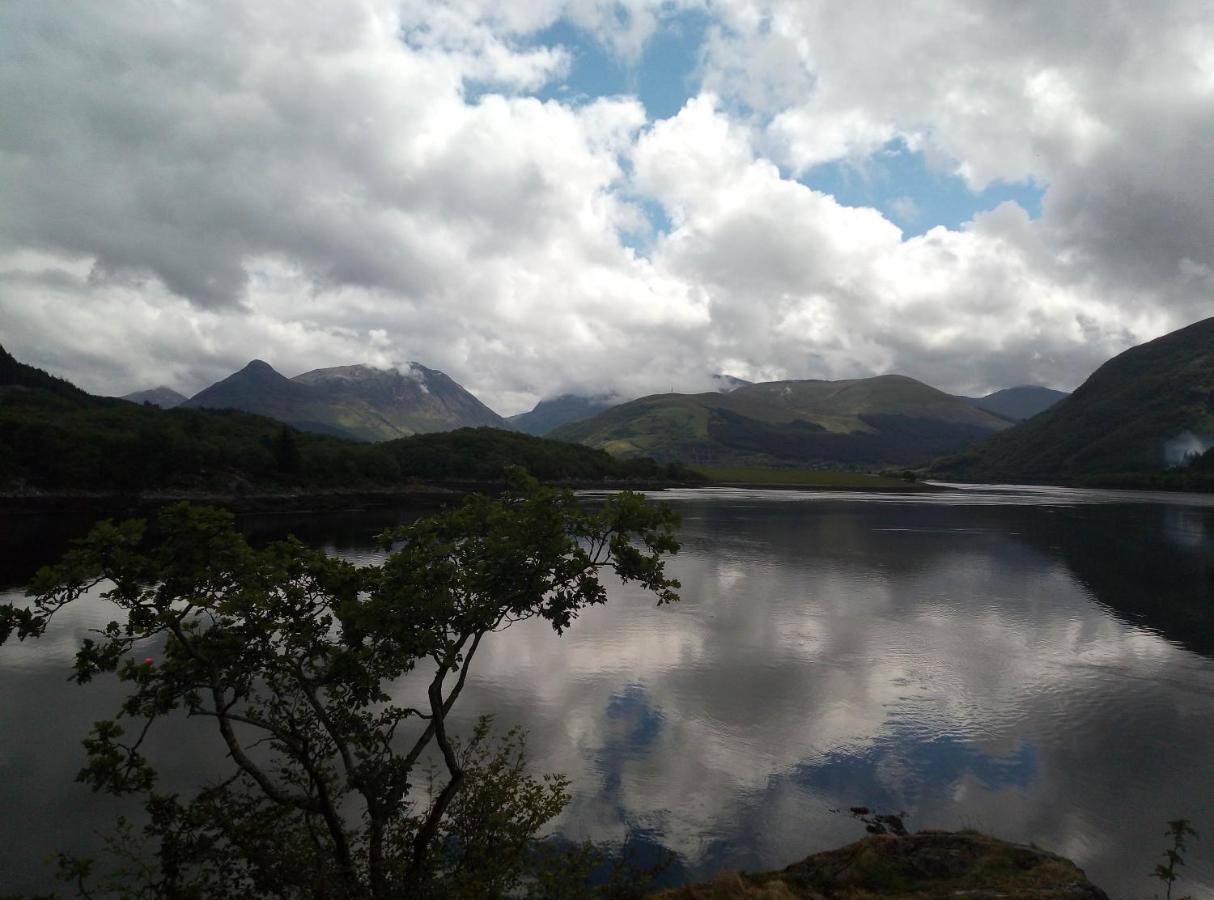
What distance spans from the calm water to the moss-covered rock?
7.57 ft

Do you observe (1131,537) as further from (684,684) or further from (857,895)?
(857,895)

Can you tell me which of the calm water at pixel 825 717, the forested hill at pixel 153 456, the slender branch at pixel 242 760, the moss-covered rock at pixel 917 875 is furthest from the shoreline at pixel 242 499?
the slender branch at pixel 242 760

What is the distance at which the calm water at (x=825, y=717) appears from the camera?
71.7 feet

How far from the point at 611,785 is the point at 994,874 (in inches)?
493

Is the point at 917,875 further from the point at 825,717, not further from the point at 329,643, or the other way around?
the point at 329,643

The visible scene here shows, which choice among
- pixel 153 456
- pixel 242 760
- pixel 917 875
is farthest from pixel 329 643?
pixel 153 456

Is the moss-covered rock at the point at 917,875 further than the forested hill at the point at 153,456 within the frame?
No

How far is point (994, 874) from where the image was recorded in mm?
16828

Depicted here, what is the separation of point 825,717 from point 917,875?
14677 mm

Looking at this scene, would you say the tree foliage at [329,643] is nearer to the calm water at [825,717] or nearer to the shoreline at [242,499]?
the calm water at [825,717]

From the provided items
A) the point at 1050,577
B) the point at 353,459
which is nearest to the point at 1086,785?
the point at 1050,577

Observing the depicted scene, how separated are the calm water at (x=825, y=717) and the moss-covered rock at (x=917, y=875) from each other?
2.31 metres

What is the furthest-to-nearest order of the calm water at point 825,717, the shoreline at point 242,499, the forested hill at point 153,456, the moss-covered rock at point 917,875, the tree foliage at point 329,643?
the forested hill at point 153,456 → the shoreline at point 242,499 → the calm water at point 825,717 → the moss-covered rock at point 917,875 → the tree foliage at point 329,643

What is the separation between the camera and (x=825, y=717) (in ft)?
104
